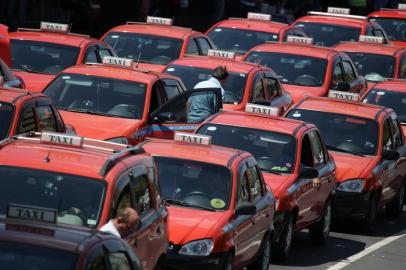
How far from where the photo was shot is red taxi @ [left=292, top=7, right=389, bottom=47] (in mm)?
31531

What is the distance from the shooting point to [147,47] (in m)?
25.4

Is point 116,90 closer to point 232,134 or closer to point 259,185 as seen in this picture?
point 232,134

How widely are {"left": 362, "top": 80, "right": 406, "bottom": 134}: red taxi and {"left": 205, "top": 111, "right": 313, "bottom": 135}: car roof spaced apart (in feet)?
19.3

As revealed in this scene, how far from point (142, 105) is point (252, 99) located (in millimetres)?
3673

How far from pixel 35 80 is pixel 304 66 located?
589cm

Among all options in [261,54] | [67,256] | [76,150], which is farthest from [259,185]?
[261,54]

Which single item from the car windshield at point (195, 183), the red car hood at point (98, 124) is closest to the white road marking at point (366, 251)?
the car windshield at point (195, 183)

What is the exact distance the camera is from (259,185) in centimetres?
1531

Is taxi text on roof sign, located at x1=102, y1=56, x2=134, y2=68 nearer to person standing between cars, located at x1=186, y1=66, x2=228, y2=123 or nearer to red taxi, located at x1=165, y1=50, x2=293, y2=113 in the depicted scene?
person standing between cars, located at x1=186, y1=66, x2=228, y2=123

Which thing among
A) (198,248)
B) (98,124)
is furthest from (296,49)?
(198,248)

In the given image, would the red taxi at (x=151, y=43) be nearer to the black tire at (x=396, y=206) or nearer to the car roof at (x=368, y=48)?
the car roof at (x=368, y=48)

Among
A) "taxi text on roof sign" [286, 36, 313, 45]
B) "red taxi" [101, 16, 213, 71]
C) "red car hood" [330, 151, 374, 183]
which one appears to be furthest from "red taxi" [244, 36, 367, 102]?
"red car hood" [330, 151, 374, 183]

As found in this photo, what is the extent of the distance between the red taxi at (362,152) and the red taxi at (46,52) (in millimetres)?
3885

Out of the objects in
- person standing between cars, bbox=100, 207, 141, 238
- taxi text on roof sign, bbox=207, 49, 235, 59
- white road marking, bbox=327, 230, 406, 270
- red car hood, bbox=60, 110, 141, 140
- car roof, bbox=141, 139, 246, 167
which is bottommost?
white road marking, bbox=327, 230, 406, 270
